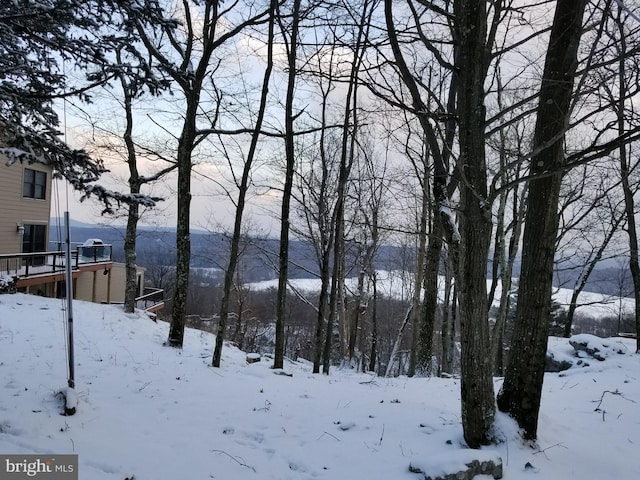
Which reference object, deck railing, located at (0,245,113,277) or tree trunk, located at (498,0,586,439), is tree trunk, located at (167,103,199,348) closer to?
deck railing, located at (0,245,113,277)

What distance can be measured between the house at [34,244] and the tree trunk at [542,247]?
1526 centimetres

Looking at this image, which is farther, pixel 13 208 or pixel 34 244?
pixel 34 244

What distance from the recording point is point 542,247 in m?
4.07

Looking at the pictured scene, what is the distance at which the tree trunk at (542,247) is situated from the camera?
3.98m

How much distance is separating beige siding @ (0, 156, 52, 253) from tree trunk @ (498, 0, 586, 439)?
17.4 meters

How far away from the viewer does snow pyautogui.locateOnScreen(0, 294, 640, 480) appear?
3338mm

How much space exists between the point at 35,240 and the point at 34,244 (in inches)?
7.9

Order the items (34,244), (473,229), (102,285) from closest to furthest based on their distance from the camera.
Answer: (473,229) < (34,244) < (102,285)

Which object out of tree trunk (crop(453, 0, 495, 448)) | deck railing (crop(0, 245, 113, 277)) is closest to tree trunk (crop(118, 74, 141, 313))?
deck railing (crop(0, 245, 113, 277))

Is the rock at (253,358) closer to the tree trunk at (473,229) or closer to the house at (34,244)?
the tree trunk at (473,229)

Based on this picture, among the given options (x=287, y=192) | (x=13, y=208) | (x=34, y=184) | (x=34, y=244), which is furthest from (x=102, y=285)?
(x=287, y=192)

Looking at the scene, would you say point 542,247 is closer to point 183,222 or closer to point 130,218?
point 183,222

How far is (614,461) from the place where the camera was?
12.2ft

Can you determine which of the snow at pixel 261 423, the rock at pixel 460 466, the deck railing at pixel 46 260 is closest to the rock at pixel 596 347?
the snow at pixel 261 423
